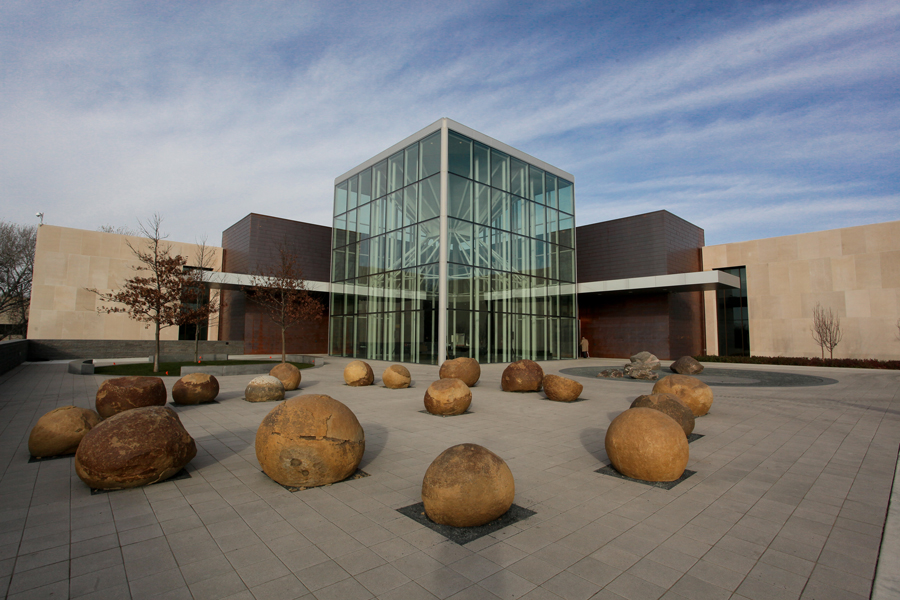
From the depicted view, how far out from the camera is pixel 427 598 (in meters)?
3.17

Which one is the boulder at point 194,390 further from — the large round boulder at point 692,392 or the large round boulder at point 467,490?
the large round boulder at point 692,392

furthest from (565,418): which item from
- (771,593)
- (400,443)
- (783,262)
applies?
(783,262)

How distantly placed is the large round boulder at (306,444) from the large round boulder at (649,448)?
11.9 ft

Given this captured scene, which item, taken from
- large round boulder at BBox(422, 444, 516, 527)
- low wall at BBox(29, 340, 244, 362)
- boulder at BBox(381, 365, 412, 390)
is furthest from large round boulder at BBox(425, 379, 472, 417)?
low wall at BBox(29, 340, 244, 362)

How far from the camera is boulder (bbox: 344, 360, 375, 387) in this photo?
603 inches

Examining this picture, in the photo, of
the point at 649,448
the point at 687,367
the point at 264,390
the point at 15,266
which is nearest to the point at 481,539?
the point at 649,448

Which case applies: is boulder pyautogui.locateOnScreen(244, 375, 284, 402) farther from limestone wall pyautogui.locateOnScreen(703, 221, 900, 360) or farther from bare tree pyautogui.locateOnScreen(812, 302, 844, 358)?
limestone wall pyautogui.locateOnScreen(703, 221, 900, 360)

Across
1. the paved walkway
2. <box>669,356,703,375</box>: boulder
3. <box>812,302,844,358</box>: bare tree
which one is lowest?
the paved walkway

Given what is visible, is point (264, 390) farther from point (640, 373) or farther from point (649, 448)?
point (640, 373)

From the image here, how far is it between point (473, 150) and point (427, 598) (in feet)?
85.3

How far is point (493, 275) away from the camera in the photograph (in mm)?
26281

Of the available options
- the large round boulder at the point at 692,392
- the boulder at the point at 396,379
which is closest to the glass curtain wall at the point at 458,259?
the boulder at the point at 396,379

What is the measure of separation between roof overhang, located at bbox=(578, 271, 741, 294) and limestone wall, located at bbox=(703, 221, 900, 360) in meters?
4.43

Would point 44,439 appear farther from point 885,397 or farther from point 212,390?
point 885,397
